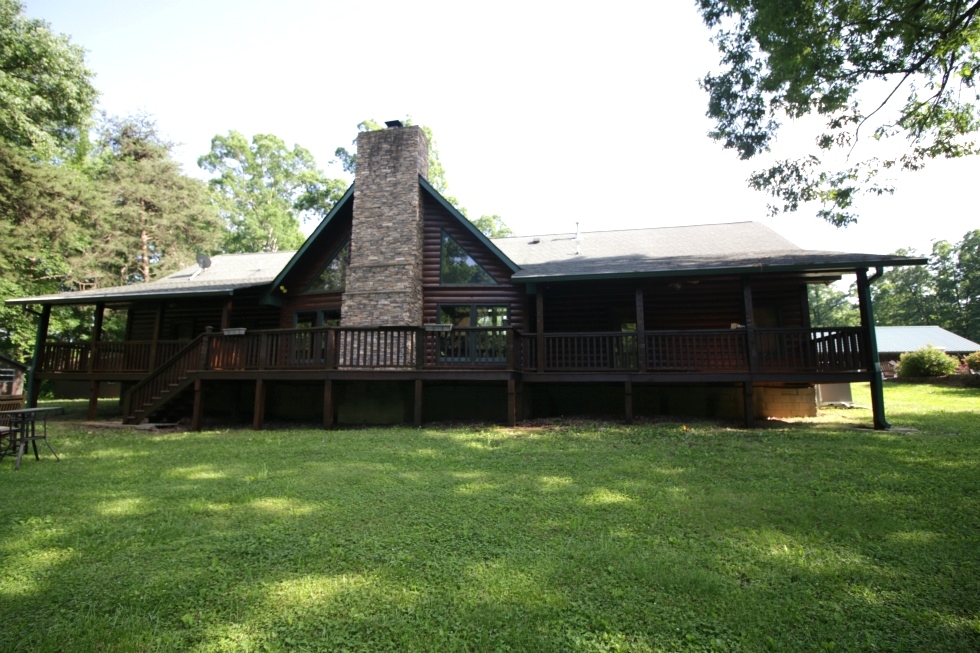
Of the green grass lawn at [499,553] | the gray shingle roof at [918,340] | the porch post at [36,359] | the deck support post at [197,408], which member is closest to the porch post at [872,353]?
the green grass lawn at [499,553]

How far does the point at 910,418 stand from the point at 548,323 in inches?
371

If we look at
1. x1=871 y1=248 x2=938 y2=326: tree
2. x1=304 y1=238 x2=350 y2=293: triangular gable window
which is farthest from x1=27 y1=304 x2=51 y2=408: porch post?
x1=871 y1=248 x2=938 y2=326: tree

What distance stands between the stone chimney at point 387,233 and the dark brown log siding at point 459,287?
1.00ft

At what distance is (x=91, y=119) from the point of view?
2406cm

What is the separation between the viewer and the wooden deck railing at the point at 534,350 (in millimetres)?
11469

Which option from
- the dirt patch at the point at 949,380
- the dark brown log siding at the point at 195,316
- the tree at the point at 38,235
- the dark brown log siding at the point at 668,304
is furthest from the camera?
the dirt patch at the point at 949,380

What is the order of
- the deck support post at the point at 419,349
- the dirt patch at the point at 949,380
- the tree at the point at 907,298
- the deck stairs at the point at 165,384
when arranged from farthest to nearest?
the tree at the point at 907,298 < the dirt patch at the point at 949,380 < the deck stairs at the point at 165,384 < the deck support post at the point at 419,349

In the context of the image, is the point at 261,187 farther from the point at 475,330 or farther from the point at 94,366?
the point at 475,330

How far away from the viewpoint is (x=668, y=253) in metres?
14.6

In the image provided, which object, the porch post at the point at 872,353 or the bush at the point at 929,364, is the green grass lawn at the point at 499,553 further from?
the bush at the point at 929,364

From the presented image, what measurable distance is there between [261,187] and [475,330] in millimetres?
34271

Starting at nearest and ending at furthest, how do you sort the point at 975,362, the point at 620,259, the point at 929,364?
the point at 620,259 → the point at 975,362 → the point at 929,364

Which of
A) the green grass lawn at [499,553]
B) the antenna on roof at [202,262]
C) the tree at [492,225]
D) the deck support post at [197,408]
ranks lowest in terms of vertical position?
the green grass lawn at [499,553]

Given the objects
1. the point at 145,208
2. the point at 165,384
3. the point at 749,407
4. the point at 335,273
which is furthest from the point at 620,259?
the point at 145,208
